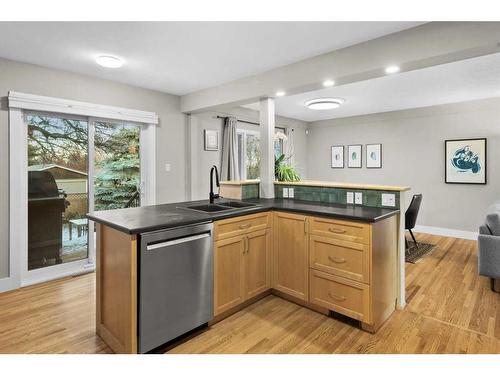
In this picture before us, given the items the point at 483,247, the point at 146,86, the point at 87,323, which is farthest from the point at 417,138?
the point at 87,323

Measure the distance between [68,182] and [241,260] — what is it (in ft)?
8.10

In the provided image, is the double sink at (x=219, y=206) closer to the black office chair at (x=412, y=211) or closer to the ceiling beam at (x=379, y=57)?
the ceiling beam at (x=379, y=57)

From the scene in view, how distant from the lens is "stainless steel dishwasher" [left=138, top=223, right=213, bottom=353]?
5.97 ft

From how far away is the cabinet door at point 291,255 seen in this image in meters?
2.54

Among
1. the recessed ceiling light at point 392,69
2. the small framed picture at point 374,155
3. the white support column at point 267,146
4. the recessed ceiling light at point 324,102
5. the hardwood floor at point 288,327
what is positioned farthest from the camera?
the small framed picture at point 374,155

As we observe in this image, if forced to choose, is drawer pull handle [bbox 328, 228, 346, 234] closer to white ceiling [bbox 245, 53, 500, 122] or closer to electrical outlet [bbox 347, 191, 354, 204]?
electrical outlet [bbox 347, 191, 354, 204]

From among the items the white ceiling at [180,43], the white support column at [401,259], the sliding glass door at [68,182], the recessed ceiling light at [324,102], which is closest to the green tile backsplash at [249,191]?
the white ceiling at [180,43]

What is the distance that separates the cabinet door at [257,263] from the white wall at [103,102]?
218 cm

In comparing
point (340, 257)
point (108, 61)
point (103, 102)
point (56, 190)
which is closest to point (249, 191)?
point (340, 257)

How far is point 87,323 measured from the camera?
236 centimetres

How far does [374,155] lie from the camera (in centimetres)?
624

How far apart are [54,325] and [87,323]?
25 cm

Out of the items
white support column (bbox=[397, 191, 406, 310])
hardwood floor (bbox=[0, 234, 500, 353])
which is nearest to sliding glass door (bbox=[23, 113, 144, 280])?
hardwood floor (bbox=[0, 234, 500, 353])
